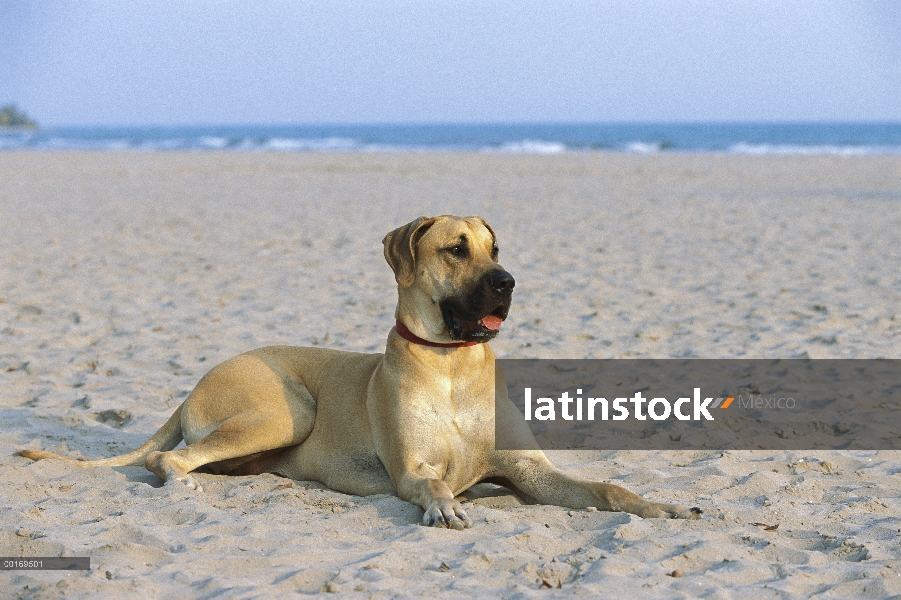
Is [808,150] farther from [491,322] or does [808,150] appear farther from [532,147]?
[491,322]

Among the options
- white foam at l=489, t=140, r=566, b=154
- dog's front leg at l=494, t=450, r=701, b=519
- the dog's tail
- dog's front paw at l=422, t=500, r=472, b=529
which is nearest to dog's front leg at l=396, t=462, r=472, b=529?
dog's front paw at l=422, t=500, r=472, b=529

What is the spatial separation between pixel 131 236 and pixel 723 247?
8511mm

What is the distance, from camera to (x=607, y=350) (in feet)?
26.2

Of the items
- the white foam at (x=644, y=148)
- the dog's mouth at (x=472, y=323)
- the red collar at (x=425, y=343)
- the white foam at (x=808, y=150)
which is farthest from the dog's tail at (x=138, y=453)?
the white foam at (x=644, y=148)

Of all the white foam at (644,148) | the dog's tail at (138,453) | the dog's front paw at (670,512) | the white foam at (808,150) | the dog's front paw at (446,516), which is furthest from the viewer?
the white foam at (644,148)

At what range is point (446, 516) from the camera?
417 centimetres

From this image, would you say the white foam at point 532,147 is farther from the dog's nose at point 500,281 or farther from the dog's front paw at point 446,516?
the dog's front paw at point 446,516

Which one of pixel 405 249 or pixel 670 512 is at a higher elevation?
pixel 405 249

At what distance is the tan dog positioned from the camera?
450 centimetres

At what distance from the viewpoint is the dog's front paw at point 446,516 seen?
13.6 ft

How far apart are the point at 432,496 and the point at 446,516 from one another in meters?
0.16

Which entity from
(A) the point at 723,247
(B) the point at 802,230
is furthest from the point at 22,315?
(B) the point at 802,230

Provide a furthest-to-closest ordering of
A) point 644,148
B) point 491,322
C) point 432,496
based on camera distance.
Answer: point 644,148 → point 491,322 → point 432,496

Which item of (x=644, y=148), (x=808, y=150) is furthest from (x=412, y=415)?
(x=644, y=148)
